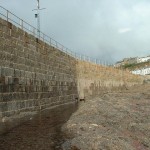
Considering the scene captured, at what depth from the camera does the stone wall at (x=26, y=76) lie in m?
21.1

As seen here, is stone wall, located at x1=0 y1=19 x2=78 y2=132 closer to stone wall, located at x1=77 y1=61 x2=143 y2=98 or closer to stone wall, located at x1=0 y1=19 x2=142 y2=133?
stone wall, located at x1=0 y1=19 x2=142 y2=133

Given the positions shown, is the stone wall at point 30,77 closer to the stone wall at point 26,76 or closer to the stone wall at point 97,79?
the stone wall at point 26,76

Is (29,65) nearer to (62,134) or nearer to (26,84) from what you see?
(26,84)

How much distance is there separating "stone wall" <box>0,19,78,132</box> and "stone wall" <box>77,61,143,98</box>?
9953mm

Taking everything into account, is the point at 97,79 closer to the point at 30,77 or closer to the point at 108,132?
the point at 30,77

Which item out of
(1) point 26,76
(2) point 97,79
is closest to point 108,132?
(1) point 26,76

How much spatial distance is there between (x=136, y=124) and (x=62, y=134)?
15.5 feet

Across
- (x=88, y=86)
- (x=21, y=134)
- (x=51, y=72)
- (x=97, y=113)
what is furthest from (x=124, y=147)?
(x=88, y=86)

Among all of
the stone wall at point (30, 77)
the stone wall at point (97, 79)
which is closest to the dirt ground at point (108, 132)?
the stone wall at point (30, 77)

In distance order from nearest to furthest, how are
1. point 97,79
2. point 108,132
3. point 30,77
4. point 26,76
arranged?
point 108,132 → point 26,76 → point 30,77 → point 97,79

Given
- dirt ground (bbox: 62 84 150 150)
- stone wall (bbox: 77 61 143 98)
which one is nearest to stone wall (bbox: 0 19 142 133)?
stone wall (bbox: 77 61 143 98)

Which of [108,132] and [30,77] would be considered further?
[30,77]

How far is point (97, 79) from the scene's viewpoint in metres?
56.4

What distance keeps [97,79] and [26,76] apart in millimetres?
31993
